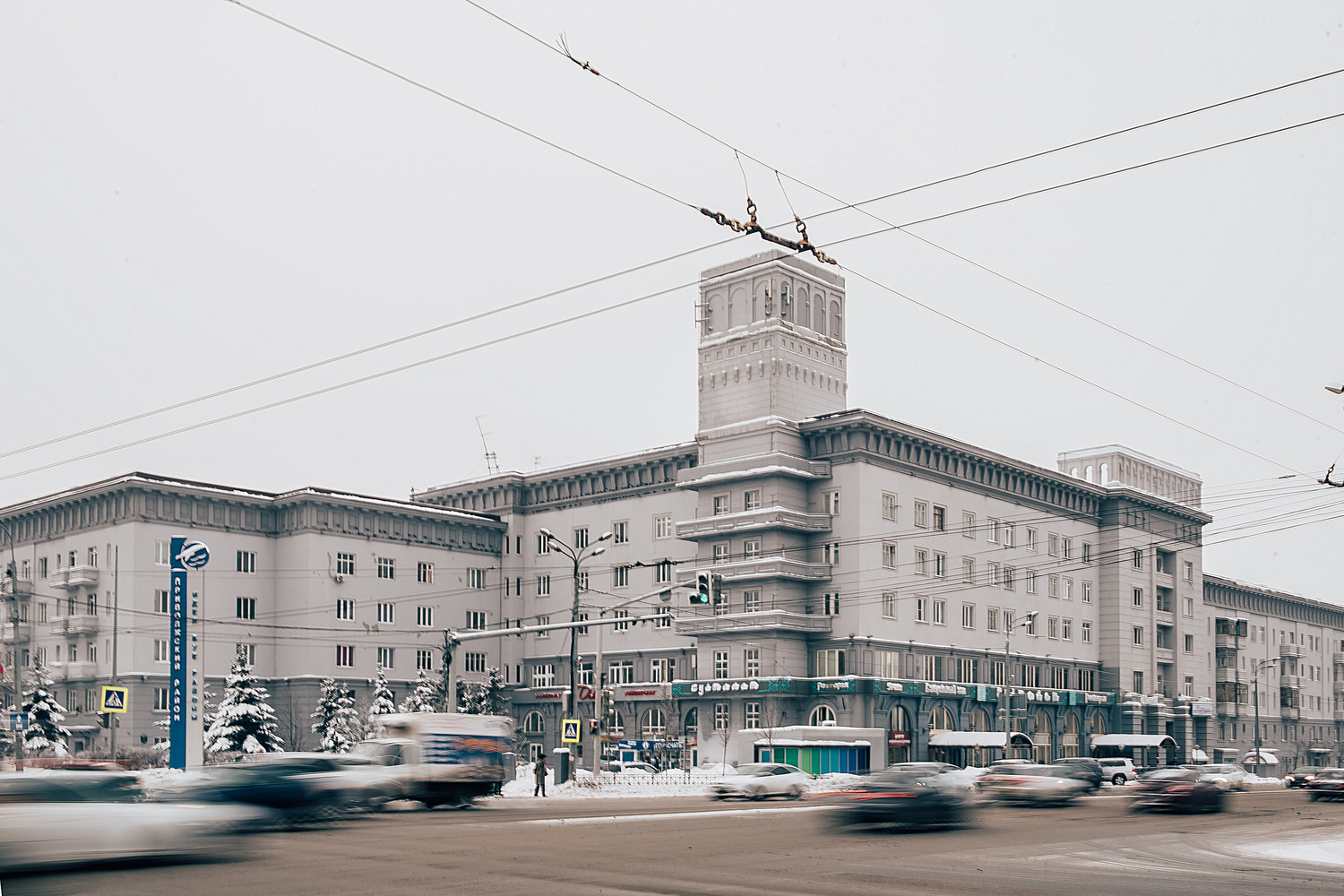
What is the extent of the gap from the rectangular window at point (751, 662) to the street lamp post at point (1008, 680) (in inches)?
554

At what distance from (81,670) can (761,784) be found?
53290 mm

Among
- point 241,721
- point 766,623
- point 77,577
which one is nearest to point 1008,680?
point 766,623

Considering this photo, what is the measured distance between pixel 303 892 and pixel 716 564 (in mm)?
64165

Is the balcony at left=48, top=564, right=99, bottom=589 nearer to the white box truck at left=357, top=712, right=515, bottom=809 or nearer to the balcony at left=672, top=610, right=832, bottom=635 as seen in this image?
the balcony at left=672, top=610, right=832, bottom=635

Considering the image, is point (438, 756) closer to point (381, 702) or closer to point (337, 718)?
point (337, 718)

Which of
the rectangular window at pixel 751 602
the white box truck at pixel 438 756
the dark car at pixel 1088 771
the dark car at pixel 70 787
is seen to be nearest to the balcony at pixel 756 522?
the rectangular window at pixel 751 602

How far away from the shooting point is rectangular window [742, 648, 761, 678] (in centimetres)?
7569

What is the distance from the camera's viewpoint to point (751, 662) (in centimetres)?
7619

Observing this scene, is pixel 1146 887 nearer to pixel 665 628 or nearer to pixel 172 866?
pixel 172 866

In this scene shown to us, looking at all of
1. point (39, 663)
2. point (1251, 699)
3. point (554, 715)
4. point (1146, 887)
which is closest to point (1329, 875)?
point (1146, 887)

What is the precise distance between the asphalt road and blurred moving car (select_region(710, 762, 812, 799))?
11.2m

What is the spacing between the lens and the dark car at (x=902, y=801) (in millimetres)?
24688

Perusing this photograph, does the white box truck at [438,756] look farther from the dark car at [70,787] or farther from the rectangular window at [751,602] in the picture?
the rectangular window at [751,602]

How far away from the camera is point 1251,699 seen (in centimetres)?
12144
